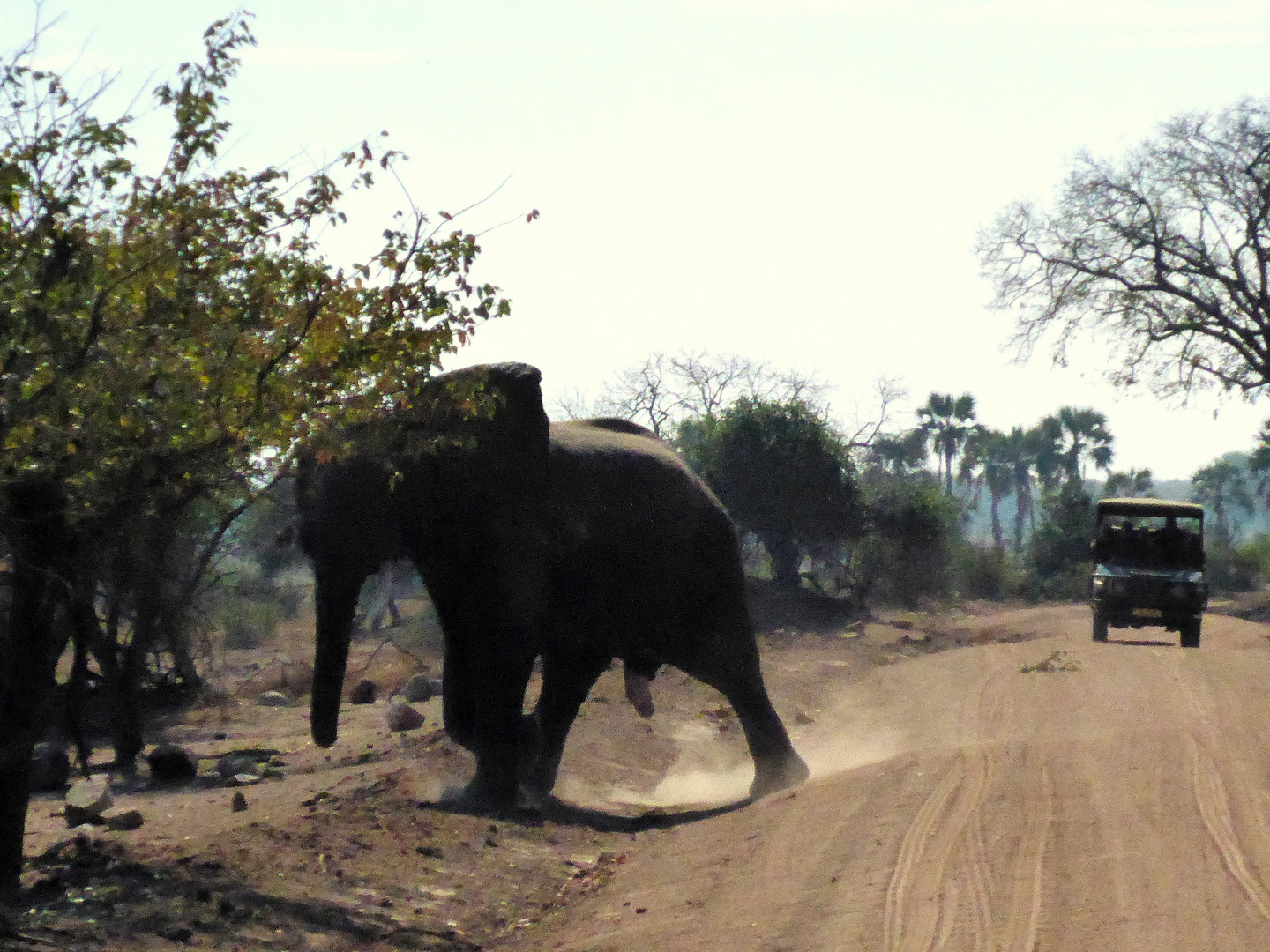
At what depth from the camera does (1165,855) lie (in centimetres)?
785

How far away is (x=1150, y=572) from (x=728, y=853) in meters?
19.5

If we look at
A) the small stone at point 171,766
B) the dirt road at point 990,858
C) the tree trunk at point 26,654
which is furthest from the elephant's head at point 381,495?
the small stone at point 171,766

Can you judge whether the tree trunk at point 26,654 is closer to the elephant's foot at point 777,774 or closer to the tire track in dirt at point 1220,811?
the tire track in dirt at point 1220,811

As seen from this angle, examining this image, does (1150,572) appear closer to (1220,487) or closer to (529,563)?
(529,563)

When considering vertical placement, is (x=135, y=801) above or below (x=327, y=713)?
below

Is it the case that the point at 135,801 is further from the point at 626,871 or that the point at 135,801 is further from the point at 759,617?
the point at 759,617

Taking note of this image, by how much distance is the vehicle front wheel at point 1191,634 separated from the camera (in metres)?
26.8

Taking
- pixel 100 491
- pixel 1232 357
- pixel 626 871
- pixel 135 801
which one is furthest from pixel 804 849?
pixel 1232 357

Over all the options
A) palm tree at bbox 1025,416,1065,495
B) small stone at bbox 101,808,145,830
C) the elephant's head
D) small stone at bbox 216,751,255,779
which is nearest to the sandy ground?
small stone at bbox 101,808,145,830

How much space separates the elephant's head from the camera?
10.2 metres

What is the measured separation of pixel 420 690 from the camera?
21.9 meters

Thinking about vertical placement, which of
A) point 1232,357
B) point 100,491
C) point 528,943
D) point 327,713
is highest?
point 1232,357

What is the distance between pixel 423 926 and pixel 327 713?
264 cm

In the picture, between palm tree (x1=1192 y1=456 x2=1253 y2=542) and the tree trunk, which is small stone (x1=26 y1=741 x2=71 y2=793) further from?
palm tree (x1=1192 y1=456 x2=1253 y2=542)
